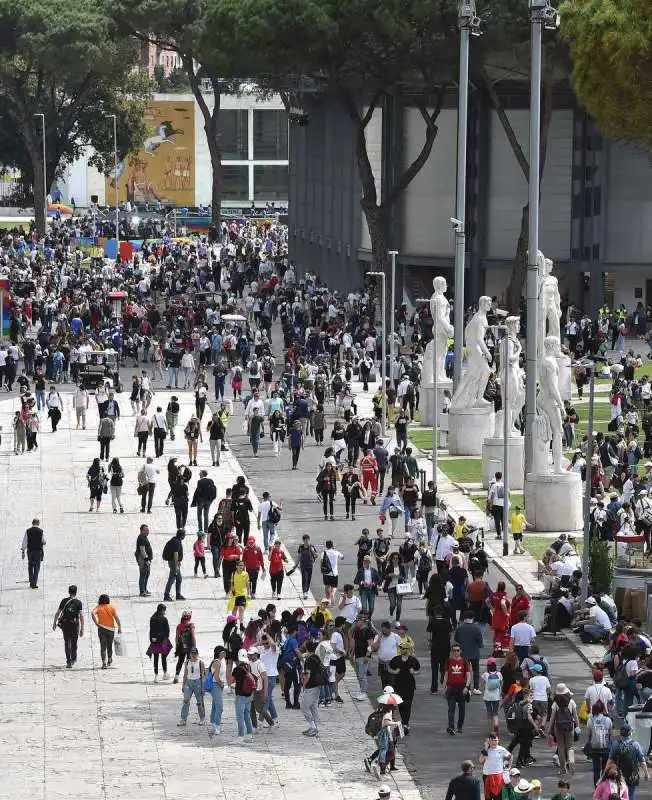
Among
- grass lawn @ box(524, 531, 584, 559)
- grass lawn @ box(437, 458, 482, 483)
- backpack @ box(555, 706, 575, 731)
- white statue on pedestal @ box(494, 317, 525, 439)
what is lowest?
grass lawn @ box(524, 531, 584, 559)

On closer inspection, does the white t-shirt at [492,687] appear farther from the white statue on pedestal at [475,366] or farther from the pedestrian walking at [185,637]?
the white statue on pedestal at [475,366]

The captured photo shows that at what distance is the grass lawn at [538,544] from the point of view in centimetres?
3762

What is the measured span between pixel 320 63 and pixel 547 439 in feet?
109

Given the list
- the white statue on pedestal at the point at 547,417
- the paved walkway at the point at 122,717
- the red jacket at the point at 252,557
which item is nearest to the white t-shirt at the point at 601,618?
the paved walkway at the point at 122,717

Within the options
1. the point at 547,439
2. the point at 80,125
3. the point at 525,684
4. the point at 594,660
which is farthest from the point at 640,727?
the point at 80,125

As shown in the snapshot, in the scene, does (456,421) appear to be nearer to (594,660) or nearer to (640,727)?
(594,660)

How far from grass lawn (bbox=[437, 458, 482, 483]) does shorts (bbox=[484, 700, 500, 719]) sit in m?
19.1

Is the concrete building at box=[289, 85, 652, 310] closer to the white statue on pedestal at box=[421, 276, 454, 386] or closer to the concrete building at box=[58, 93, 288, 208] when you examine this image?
the white statue on pedestal at box=[421, 276, 454, 386]

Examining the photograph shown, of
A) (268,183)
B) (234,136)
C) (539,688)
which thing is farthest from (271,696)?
(234,136)

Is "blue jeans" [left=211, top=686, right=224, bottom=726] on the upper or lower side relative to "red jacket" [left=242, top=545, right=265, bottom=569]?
lower

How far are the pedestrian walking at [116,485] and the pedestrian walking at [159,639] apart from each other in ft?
37.4

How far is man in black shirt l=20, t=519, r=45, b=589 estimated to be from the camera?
33.8 meters

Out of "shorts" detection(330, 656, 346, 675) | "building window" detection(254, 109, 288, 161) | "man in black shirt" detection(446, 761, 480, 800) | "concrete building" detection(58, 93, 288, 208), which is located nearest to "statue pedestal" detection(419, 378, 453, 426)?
"shorts" detection(330, 656, 346, 675)

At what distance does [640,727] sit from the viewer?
2498 centimetres
